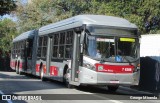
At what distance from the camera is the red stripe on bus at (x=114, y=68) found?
653 inches

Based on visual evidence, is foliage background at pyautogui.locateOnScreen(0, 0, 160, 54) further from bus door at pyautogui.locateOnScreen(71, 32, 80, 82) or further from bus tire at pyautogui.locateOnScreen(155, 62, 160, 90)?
bus door at pyautogui.locateOnScreen(71, 32, 80, 82)

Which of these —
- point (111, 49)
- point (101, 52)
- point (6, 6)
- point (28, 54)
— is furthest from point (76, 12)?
point (101, 52)

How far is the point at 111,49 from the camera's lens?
17.0 meters

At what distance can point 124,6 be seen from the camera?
4688 centimetres

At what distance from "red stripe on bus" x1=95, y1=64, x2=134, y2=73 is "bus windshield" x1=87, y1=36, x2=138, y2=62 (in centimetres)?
26

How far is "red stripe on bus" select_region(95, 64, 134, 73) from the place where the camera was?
653 inches

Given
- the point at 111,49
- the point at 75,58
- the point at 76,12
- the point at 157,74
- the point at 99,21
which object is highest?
the point at 76,12

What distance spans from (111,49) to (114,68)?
80 centimetres

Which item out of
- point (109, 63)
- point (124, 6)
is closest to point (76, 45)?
point (109, 63)

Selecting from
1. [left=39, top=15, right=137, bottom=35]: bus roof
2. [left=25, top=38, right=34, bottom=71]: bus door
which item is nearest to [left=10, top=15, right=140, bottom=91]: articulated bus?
[left=39, top=15, right=137, bottom=35]: bus roof

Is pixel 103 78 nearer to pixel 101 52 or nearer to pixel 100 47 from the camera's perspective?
pixel 101 52

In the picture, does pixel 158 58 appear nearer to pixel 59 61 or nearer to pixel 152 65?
pixel 152 65

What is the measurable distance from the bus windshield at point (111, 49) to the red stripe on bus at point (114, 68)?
10.3 inches

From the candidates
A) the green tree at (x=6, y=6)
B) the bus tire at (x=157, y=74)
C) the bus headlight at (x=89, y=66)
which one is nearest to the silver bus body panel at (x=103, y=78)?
the bus headlight at (x=89, y=66)
